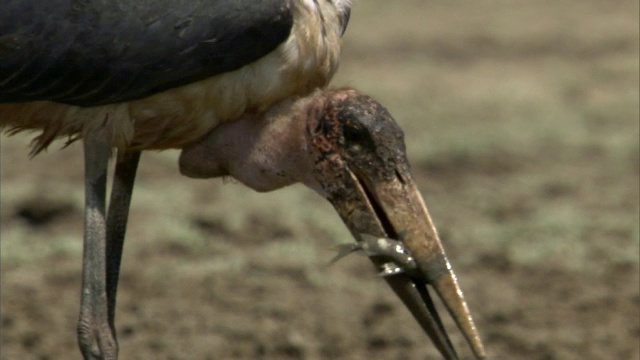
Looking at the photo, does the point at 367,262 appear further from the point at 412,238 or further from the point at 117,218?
the point at 412,238

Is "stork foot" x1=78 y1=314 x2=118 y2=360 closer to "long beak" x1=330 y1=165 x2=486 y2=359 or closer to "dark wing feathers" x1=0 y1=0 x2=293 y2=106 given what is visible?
"dark wing feathers" x1=0 y1=0 x2=293 y2=106

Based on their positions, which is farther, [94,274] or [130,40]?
[94,274]

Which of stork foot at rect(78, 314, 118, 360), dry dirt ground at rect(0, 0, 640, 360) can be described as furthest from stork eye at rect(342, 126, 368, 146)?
dry dirt ground at rect(0, 0, 640, 360)

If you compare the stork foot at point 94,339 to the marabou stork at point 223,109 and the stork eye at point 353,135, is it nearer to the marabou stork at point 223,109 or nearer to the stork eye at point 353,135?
the marabou stork at point 223,109

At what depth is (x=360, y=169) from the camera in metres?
5.47

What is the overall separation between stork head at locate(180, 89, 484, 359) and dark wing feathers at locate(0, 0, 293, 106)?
0.99ft

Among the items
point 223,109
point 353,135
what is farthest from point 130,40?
point 353,135

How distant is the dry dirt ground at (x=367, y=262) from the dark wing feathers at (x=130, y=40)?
5.09 feet

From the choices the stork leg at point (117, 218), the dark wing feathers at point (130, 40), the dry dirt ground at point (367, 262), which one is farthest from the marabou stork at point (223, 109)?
the dry dirt ground at point (367, 262)

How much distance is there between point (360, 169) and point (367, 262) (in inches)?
107

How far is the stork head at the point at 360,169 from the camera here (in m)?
5.38

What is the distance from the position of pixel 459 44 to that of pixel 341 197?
28.6 feet

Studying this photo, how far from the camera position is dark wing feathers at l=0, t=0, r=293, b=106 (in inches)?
210

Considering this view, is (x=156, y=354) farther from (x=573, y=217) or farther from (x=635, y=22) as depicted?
(x=635, y=22)
